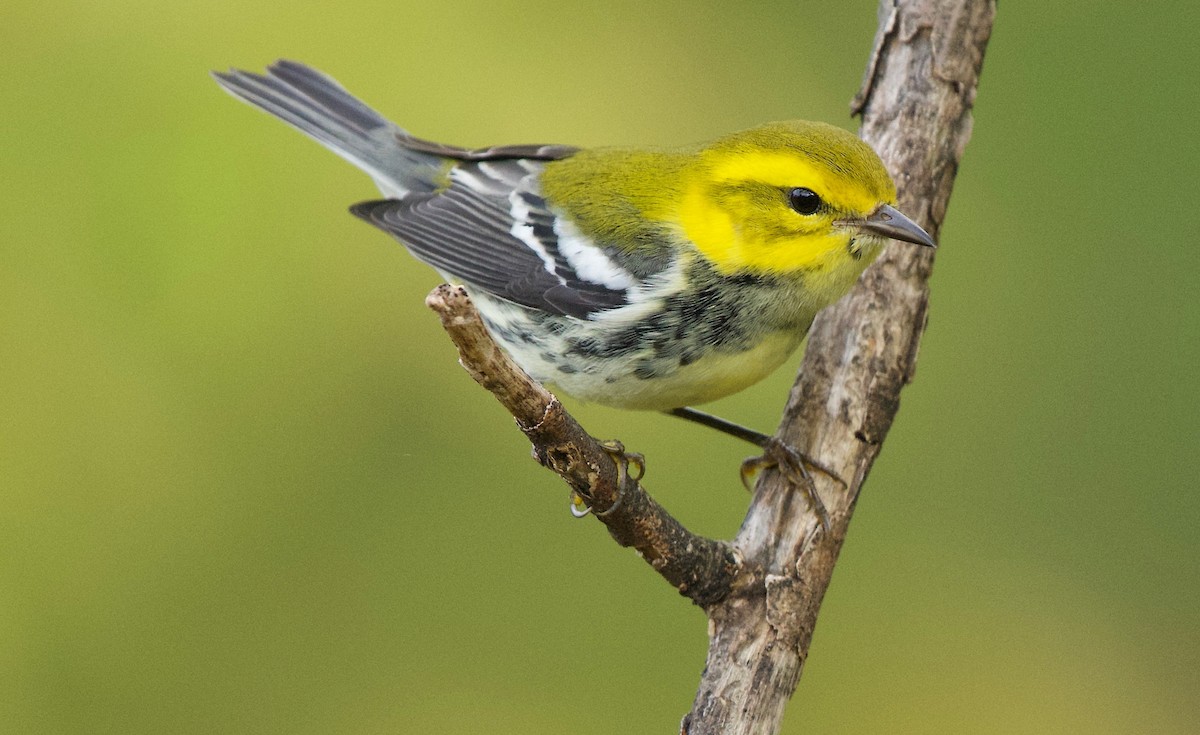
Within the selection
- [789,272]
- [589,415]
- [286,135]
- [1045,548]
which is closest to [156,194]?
[286,135]

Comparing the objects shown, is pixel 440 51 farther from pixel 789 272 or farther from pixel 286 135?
pixel 789 272

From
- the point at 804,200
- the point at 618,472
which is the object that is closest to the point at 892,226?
the point at 804,200

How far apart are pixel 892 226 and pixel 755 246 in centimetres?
33

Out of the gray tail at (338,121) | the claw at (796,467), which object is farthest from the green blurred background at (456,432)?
the claw at (796,467)

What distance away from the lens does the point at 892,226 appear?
112 inches

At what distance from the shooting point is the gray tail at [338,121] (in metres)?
3.95

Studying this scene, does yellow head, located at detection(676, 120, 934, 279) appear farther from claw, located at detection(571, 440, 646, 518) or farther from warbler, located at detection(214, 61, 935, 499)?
claw, located at detection(571, 440, 646, 518)

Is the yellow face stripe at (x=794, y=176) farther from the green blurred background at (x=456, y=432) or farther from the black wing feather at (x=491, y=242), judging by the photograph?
the green blurred background at (x=456, y=432)

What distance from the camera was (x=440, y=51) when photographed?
4.69 meters

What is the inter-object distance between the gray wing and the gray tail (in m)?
0.18

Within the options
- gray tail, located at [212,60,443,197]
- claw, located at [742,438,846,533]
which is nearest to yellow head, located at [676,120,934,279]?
claw, located at [742,438,846,533]

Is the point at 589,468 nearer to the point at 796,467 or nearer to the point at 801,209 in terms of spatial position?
the point at 796,467

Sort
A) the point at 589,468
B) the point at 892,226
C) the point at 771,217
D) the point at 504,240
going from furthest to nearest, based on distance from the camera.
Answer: the point at 504,240 → the point at 771,217 → the point at 892,226 → the point at 589,468

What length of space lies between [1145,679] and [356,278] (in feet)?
9.90
